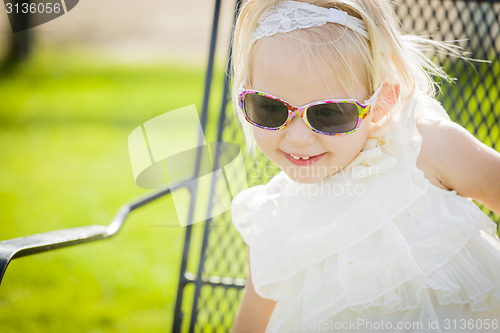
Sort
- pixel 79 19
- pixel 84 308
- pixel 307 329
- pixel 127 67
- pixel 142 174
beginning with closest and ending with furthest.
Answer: pixel 307 329, pixel 142 174, pixel 84 308, pixel 127 67, pixel 79 19

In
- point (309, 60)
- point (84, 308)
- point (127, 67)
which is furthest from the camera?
point (127, 67)

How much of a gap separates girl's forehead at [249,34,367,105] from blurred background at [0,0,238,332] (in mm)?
685

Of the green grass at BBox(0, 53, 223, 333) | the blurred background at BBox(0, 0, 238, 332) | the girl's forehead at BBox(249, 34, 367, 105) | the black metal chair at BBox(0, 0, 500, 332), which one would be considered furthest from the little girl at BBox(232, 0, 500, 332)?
the green grass at BBox(0, 53, 223, 333)

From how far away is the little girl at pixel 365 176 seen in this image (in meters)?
1.26

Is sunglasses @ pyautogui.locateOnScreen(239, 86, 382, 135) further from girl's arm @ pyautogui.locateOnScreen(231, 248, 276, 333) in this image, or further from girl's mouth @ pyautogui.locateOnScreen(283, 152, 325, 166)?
girl's arm @ pyautogui.locateOnScreen(231, 248, 276, 333)

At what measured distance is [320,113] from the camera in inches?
49.2

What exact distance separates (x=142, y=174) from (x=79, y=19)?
8587 millimetres

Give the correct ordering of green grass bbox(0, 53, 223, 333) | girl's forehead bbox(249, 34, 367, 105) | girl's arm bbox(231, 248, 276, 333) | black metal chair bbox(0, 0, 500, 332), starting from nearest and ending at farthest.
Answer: girl's forehead bbox(249, 34, 367, 105) → girl's arm bbox(231, 248, 276, 333) → black metal chair bbox(0, 0, 500, 332) → green grass bbox(0, 53, 223, 333)

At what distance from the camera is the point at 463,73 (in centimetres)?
Result: 183

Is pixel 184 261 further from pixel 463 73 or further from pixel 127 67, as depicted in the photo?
pixel 127 67

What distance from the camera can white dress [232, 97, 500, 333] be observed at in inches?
50.1

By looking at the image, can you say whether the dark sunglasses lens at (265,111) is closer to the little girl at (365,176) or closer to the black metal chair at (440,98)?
the little girl at (365,176)

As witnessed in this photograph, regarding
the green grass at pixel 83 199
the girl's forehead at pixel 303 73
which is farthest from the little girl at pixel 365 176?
the green grass at pixel 83 199

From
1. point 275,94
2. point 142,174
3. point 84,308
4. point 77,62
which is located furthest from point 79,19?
point 275,94
